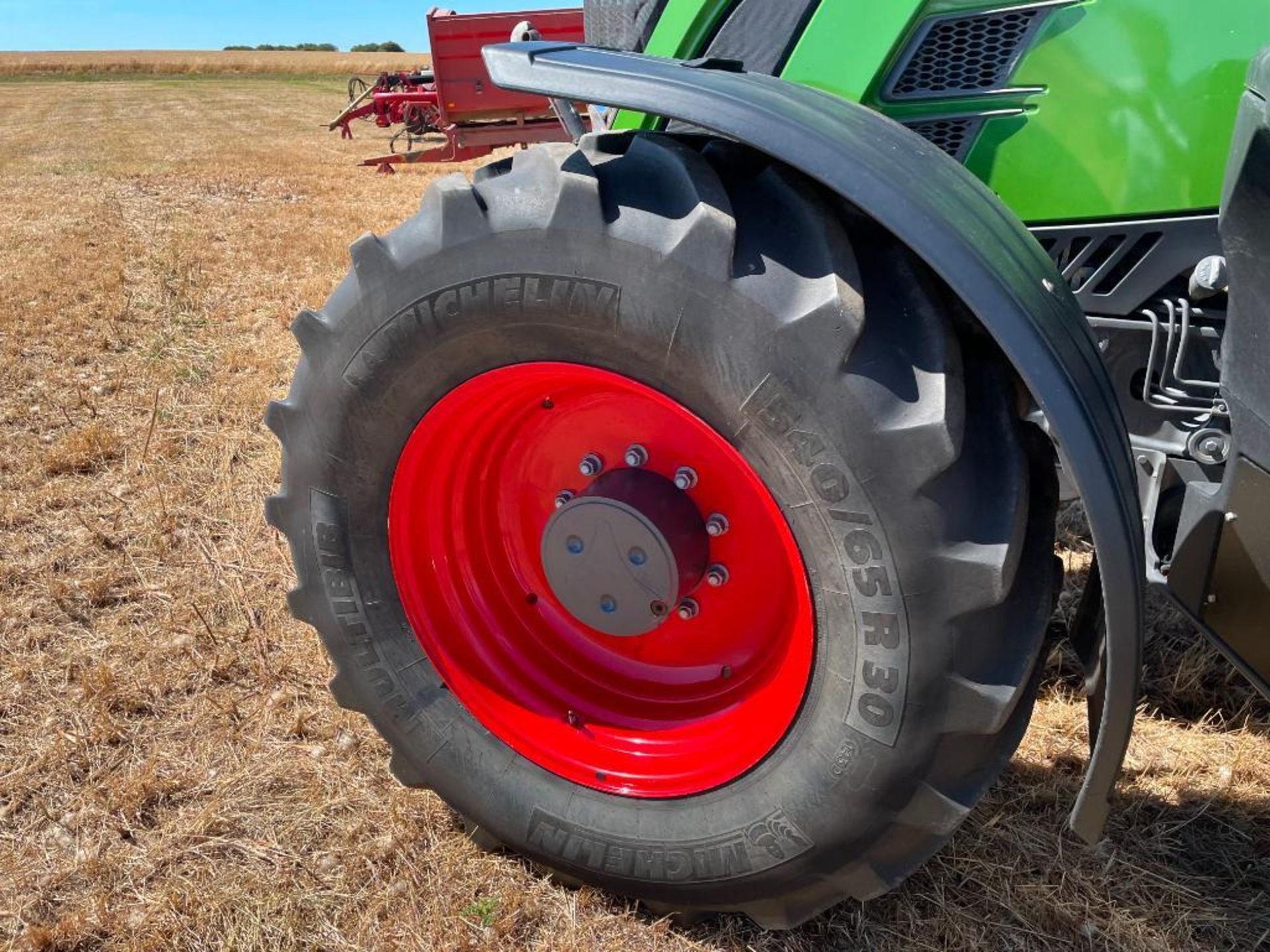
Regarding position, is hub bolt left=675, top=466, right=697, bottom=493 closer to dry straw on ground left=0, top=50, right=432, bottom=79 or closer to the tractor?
the tractor

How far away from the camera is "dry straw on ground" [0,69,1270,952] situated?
76.7 inches

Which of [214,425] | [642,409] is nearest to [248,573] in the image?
[214,425]

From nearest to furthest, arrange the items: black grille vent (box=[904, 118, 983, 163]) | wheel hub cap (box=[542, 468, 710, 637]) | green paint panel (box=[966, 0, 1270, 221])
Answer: green paint panel (box=[966, 0, 1270, 221])
wheel hub cap (box=[542, 468, 710, 637])
black grille vent (box=[904, 118, 983, 163])

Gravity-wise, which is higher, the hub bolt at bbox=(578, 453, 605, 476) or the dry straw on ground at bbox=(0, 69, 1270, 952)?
the hub bolt at bbox=(578, 453, 605, 476)

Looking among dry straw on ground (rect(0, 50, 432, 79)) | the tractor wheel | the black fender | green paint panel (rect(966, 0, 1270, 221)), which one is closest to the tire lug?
the tractor wheel

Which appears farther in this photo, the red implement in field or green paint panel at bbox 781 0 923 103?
the red implement in field

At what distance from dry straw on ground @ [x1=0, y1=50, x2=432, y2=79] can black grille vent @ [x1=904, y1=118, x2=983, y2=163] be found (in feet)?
140

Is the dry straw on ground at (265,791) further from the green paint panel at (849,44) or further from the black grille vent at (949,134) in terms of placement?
the green paint panel at (849,44)

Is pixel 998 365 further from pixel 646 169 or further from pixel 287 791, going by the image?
pixel 287 791

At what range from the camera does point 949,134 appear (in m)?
1.92

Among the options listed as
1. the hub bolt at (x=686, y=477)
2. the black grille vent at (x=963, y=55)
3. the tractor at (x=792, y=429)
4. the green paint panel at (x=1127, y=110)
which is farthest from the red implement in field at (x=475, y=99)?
the hub bolt at (x=686, y=477)

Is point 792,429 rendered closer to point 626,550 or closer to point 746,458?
point 746,458

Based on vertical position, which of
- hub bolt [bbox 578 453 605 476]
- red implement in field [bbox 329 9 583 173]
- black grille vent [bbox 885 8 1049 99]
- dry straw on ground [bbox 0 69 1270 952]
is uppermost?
red implement in field [bbox 329 9 583 173]

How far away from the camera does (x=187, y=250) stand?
24.7 ft
